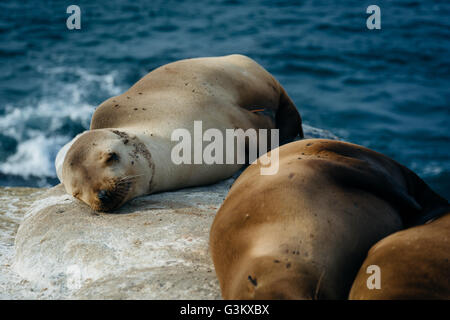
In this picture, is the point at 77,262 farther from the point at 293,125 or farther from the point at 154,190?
the point at 293,125

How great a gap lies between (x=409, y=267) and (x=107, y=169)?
2.36 m

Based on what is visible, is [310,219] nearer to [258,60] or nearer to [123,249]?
[123,249]

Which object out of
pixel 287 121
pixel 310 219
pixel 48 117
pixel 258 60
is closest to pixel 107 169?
pixel 310 219

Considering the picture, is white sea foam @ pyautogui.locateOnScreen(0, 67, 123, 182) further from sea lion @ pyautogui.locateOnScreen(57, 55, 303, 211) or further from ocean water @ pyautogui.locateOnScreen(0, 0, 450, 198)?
sea lion @ pyautogui.locateOnScreen(57, 55, 303, 211)

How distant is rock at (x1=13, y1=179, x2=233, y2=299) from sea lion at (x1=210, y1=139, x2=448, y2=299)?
27cm

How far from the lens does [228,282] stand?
277 cm

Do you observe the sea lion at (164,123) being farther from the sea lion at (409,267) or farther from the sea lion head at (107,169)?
the sea lion at (409,267)

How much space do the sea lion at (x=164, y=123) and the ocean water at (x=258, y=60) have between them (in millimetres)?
2667

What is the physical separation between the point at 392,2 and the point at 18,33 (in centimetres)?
825

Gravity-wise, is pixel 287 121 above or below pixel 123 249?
above

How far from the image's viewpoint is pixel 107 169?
425 centimetres

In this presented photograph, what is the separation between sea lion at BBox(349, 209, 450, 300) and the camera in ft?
7.89

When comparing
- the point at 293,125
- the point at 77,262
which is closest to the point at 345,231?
the point at 77,262

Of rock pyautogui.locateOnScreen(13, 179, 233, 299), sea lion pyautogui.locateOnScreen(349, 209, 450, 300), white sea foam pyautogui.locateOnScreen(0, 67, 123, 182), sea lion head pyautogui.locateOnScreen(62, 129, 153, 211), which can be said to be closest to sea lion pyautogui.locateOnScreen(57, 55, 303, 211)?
sea lion head pyautogui.locateOnScreen(62, 129, 153, 211)
